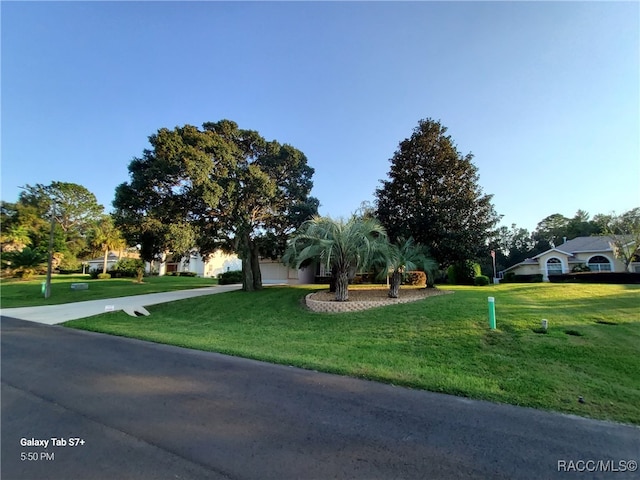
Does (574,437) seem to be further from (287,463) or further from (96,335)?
(96,335)

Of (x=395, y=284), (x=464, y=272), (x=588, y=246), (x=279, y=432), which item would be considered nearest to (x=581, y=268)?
(x=588, y=246)

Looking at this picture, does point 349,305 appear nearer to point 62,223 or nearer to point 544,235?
point 62,223

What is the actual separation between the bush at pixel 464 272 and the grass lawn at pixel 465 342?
8.84 m

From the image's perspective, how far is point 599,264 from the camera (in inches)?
1187

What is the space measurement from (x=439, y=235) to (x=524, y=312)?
231 inches

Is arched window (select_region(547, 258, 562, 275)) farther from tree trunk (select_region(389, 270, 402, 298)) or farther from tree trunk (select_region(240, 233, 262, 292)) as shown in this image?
tree trunk (select_region(240, 233, 262, 292))

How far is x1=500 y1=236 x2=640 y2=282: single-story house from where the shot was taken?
95.6 ft

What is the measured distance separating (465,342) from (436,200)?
353 inches

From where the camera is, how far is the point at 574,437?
10.8 ft

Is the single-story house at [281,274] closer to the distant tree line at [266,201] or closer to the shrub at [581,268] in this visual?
the distant tree line at [266,201]

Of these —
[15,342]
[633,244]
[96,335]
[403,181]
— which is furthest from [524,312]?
Result: [633,244]

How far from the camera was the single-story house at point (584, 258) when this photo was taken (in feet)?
95.6

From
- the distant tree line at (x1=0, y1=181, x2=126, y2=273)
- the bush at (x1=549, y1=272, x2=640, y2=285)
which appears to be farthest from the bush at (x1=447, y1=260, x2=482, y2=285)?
the distant tree line at (x1=0, y1=181, x2=126, y2=273)

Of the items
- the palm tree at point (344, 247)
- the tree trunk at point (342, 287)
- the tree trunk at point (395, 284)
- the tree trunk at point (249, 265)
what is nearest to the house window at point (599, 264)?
the tree trunk at point (395, 284)
